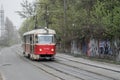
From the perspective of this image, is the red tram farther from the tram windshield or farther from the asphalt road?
the asphalt road

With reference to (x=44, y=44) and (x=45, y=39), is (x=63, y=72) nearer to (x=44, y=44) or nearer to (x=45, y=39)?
(x=44, y=44)

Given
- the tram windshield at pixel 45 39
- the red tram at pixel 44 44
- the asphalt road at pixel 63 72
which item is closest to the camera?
the asphalt road at pixel 63 72

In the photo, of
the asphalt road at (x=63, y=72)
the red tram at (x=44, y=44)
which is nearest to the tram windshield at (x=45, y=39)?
the red tram at (x=44, y=44)

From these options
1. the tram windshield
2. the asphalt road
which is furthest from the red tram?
the asphalt road

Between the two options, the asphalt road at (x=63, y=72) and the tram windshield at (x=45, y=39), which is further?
the tram windshield at (x=45, y=39)

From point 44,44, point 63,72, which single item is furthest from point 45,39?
point 63,72

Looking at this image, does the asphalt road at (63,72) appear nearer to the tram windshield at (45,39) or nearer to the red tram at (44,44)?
the red tram at (44,44)

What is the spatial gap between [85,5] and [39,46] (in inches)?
458

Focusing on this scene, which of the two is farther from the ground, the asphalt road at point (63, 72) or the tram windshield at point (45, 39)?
the tram windshield at point (45, 39)

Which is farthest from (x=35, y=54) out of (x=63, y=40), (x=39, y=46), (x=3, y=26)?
(x=3, y=26)

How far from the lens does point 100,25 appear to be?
4128cm

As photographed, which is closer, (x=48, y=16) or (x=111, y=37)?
(x=111, y=37)

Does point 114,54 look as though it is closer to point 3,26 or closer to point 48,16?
point 48,16

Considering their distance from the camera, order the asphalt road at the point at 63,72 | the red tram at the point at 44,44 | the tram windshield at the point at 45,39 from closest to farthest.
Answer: the asphalt road at the point at 63,72, the red tram at the point at 44,44, the tram windshield at the point at 45,39
